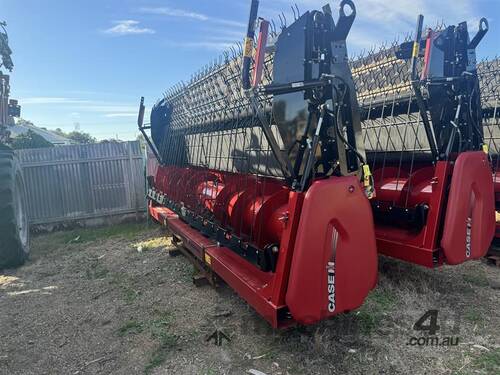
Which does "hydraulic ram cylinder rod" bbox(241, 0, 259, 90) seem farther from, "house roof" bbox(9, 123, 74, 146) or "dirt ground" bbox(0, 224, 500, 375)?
"house roof" bbox(9, 123, 74, 146)

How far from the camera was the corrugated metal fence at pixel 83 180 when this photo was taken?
7777 millimetres

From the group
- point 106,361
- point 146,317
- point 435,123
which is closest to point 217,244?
point 146,317

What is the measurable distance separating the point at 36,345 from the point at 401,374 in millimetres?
2727

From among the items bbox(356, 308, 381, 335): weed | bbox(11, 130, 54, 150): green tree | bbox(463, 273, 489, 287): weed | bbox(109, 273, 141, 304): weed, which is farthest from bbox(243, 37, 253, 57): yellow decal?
bbox(11, 130, 54, 150): green tree

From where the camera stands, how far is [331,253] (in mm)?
2275

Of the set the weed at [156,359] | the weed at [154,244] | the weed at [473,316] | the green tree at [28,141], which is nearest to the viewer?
the weed at [156,359]

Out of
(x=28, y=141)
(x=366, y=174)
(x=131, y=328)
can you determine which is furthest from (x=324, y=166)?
(x=28, y=141)

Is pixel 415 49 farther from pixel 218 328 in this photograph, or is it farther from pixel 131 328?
pixel 131 328

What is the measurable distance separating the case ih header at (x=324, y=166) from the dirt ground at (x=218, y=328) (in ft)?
1.33

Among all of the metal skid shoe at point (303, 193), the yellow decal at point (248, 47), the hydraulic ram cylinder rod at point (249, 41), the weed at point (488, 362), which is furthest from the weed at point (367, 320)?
the yellow decal at point (248, 47)

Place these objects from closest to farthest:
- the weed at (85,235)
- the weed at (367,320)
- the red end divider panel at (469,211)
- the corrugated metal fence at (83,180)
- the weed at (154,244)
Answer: the weed at (367,320)
the red end divider panel at (469,211)
the weed at (154,244)
the weed at (85,235)
the corrugated metal fence at (83,180)

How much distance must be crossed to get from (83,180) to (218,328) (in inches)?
241

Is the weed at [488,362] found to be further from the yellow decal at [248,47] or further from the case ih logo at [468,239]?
the yellow decal at [248,47]

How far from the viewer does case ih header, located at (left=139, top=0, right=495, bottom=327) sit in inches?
90.6
